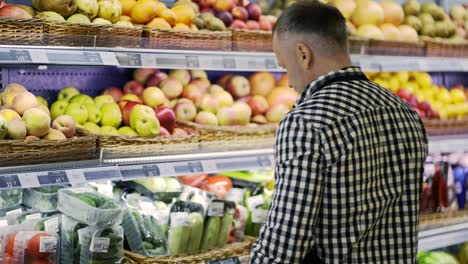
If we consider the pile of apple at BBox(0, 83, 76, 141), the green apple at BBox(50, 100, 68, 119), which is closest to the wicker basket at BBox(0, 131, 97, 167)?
the pile of apple at BBox(0, 83, 76, 141)

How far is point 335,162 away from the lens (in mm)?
1852

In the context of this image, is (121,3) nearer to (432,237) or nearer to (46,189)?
(46,189)

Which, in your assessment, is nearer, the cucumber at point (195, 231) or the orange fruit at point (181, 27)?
the cucumber at point (195, 231)

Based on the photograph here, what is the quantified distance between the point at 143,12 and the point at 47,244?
3.54 feet

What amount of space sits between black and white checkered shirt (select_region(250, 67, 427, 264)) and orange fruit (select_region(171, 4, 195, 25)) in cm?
119

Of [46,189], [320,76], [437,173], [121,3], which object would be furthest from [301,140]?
[437,173]

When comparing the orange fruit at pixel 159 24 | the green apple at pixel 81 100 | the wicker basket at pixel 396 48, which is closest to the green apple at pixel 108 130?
the green apple at pixel 81 100

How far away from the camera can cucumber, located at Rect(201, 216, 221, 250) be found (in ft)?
9.25

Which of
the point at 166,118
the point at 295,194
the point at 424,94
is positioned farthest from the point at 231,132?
the point at 424,94

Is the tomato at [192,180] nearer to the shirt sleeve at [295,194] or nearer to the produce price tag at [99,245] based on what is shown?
the produce price tag at [99,245]

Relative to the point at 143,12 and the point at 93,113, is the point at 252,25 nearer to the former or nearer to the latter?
the point at 143,12

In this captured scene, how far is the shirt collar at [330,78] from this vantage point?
1974 mm

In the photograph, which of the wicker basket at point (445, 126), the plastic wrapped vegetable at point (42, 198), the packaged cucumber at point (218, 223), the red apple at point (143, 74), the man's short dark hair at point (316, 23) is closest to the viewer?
the man's short dark hair at point (316, 23)

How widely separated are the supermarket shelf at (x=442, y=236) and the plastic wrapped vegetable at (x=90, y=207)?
5.73 ft
